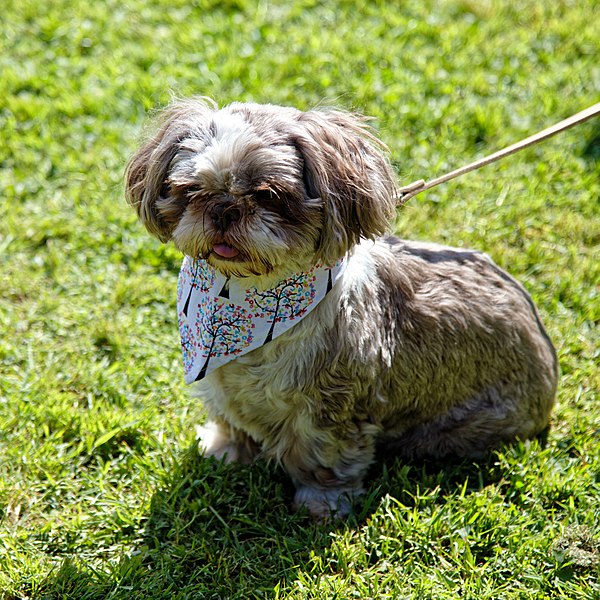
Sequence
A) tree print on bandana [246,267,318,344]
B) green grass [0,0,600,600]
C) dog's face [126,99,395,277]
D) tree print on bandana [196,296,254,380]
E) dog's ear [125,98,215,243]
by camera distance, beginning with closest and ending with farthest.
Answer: dog's face [126,99,395,277]
dog's ear [125,98,215,243]
tree print on bandana [246,267,318,344]
tree print on bandana [196,296,254,380]
green grass [0,0,600,600]

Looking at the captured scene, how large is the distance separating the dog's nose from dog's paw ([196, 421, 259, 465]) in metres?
1.36

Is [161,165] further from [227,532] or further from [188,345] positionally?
[227,532]

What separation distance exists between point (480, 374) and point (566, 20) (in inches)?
168

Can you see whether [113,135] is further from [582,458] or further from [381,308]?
[582,458]

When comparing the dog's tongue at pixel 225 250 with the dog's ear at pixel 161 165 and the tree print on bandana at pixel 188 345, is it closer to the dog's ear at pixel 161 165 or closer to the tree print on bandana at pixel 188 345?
the dog's ear at pixel 161 165

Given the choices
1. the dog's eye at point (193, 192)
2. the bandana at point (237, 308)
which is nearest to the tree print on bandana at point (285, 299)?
the bandana at point (237, 308)

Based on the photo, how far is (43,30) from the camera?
6594 mm

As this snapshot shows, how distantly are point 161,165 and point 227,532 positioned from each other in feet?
5.43

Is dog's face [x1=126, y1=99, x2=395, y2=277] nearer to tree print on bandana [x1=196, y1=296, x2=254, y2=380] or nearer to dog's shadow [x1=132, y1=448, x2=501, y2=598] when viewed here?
tree print on bandana [x1=196, y1=296, x2=254, y2=380]

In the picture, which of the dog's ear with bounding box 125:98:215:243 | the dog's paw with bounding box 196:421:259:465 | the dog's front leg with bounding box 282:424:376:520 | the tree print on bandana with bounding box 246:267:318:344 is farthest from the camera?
the dog's paw with bounding box 196:421:259:465

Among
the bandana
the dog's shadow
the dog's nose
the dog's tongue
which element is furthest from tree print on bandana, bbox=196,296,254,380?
the dog's shadow

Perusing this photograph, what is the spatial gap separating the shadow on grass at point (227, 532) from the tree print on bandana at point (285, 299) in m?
0.89

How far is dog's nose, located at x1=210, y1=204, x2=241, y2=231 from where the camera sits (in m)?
2.95

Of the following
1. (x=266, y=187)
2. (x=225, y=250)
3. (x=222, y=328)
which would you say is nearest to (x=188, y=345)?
(x=222, y=328)
